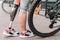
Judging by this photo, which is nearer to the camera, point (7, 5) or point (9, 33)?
point (9, 33)

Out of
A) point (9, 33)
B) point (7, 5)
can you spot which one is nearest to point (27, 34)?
point (9, 33)

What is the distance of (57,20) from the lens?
2.86 metres

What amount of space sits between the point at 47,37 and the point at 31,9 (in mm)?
559

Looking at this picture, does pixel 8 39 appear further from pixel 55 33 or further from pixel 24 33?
pixel 55 33

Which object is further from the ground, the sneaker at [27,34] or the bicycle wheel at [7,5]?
the bicycle wheel at [7,5]

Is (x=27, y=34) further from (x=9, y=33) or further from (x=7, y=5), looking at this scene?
(x=7, y=5)

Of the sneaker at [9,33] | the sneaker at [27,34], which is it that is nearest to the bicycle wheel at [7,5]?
the sneaker at [9,33]

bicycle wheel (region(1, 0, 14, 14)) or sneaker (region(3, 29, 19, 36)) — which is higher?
bicycle wheel (region(1, 0, 14, 14))

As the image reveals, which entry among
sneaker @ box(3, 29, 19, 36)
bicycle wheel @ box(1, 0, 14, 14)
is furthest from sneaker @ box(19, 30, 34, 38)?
bicycle wheel @ box(1, 0, 14, 14)

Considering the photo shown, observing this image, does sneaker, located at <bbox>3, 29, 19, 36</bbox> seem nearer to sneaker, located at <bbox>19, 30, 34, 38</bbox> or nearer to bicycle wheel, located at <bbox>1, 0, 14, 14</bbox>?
sneaker, located at <bbox>19, 30, 34, 38</bbox>

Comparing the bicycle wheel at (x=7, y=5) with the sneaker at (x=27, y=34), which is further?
the bicycle wheel at (x=7, y=5)

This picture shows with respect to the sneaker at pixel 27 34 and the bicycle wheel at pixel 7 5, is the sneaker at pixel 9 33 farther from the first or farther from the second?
the bicycle wheel at pixel 7 5

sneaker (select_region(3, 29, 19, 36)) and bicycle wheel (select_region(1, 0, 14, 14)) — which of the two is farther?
bicycle wheel (select_region(1, 0, 14, 14))

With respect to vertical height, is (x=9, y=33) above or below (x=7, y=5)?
below
